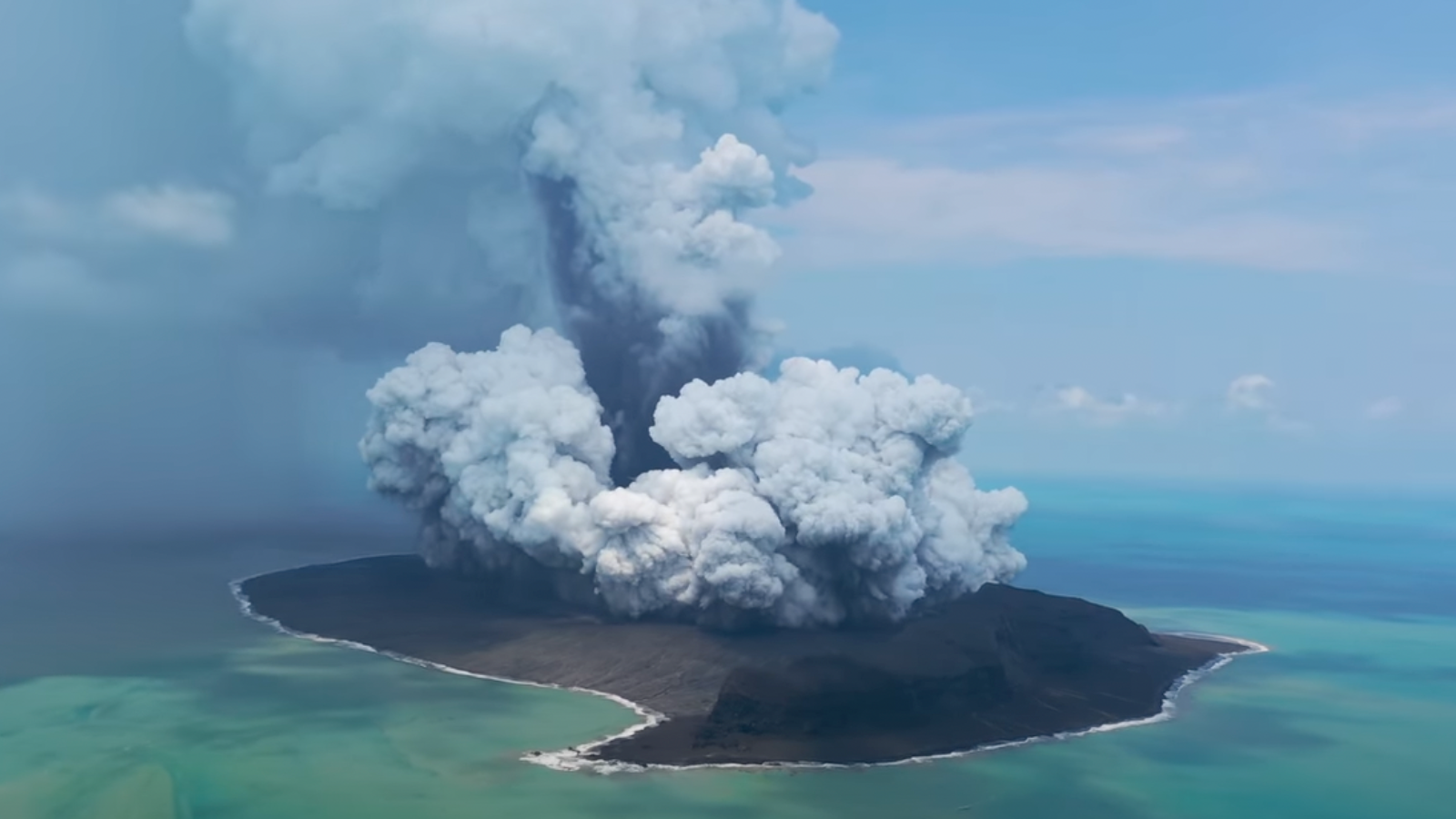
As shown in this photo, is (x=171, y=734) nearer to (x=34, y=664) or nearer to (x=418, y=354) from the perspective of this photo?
(x=34, y=664)

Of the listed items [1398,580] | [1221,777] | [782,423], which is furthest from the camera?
[1398,580]

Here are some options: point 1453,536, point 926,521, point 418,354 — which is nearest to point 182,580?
point 418,354

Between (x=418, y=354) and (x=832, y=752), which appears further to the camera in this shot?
(x=418, y=354)
